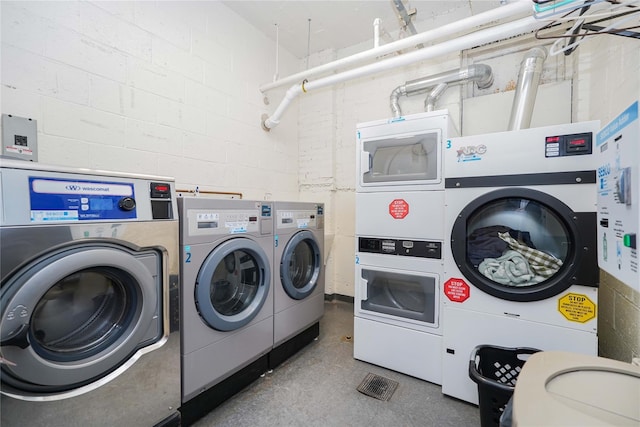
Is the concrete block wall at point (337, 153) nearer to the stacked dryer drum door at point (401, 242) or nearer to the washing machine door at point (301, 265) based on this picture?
the washing machine door at point (301, 265)

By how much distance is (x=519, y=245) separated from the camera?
1.52 meters

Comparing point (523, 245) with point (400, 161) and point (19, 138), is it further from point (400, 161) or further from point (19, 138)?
point (19, 138)

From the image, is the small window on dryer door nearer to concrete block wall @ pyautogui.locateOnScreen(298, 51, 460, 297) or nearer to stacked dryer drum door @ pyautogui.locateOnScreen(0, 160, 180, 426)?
concrete block wall @ pyautogui.locateOnScreen(298, 51, 460, 297)

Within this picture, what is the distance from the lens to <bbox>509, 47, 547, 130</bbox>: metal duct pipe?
193cm

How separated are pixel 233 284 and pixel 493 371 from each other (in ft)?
5.41

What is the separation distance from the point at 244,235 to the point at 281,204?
39 centimetres

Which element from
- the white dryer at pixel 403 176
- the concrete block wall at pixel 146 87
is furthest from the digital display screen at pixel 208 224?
the white dryer at pixel 403 176

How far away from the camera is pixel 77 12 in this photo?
164cm

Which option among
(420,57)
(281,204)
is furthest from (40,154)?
(420,57)

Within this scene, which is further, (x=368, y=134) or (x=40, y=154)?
(x=368, y=134)

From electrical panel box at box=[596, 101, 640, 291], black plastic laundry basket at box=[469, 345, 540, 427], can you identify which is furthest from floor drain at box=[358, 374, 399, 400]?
electrical panel box at box=[596, 101, 640, 291]

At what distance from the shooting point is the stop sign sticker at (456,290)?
161cm

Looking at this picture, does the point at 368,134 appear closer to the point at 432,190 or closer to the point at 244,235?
the point at 432,190

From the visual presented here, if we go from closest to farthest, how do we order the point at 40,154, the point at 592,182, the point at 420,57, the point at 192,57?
1. the point at 592,182
2. the point at 40,154
3. the point at 420,57
4. the point at 192,57
